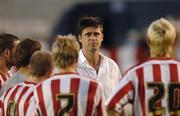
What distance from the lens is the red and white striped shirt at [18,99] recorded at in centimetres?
676

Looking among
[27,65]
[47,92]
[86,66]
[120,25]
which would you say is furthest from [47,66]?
[120,25]

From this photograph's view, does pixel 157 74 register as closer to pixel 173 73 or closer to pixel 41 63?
pixel 173 73

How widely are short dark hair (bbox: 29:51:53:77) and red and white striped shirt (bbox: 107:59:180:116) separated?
1.57 feet

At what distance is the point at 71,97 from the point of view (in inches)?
249

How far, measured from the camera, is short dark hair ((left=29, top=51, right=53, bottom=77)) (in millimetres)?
6422

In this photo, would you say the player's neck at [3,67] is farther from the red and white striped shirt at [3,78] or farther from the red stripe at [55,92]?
the red stripe at [55,92]

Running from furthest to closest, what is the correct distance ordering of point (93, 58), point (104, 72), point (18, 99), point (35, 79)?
point (93, 58), point (104, 72), point (18, 99), point (35, 79)

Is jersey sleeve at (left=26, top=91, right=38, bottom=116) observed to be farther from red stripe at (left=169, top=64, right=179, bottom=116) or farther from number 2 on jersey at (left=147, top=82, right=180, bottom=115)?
red stripe at (left=169, top=64, right=179, bottom=116)

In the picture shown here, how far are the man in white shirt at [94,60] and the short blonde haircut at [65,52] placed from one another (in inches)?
48.0

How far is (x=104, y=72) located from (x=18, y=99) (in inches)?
42.6

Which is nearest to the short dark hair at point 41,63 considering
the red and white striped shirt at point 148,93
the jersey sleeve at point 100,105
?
the jersey sleeve at point 100,105

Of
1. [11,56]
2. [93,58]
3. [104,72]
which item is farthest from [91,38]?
[11,56]

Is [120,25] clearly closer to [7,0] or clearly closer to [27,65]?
[7,0]

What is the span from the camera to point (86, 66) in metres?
7.71
